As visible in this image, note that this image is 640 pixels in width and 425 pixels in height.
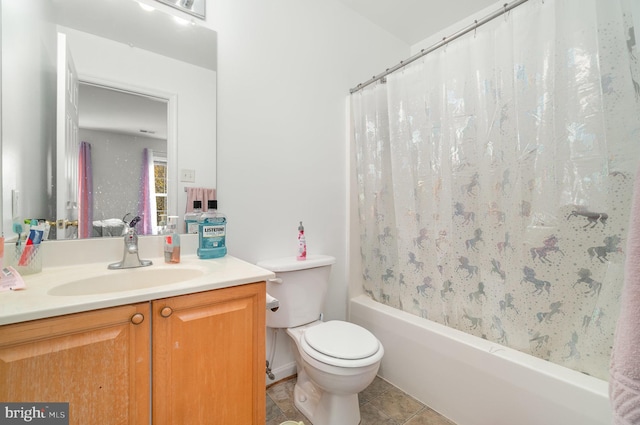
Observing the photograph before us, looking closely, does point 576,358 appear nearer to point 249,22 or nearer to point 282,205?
point 282,205

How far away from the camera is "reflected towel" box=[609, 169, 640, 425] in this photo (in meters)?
0.52

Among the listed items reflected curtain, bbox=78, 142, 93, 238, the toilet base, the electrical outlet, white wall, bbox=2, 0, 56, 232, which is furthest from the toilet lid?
white wall, bbox=2, 0, 56, 232

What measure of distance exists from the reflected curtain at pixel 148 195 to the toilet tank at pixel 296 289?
562mm

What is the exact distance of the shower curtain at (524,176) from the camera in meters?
0.95

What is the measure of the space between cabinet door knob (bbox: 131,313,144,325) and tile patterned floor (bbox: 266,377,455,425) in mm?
966

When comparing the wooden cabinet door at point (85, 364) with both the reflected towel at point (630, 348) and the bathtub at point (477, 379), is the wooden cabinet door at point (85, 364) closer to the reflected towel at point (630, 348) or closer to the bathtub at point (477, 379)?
the reflected towel at point (630, 348)

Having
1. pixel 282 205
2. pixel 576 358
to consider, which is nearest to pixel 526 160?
pixel 576 358

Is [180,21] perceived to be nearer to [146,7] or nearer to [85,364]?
[146,7]

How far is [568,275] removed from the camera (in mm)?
1052

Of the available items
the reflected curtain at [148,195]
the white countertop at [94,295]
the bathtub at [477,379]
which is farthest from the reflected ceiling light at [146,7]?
the bathtub at [477,379]

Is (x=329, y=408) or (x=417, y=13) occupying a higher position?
(x=417, y=13)

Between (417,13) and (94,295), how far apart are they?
7.92ft

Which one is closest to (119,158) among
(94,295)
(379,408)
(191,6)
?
(94,295)

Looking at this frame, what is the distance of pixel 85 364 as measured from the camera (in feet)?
2.27
